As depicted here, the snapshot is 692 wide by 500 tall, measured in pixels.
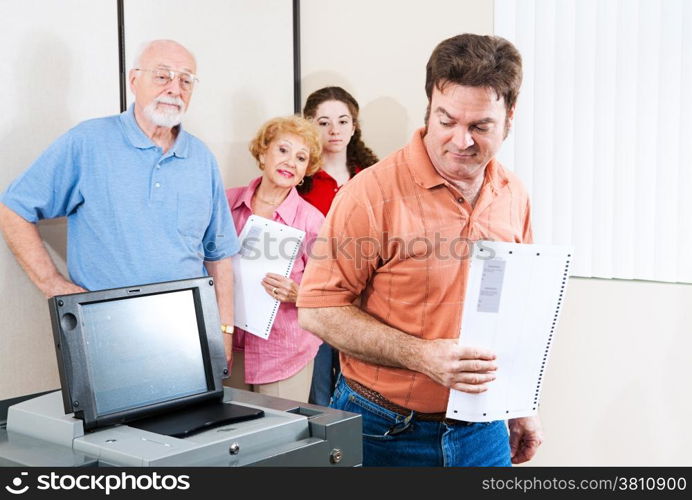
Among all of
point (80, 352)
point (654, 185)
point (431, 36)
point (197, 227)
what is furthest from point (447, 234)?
point (431, 36)

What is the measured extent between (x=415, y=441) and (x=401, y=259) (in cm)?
40

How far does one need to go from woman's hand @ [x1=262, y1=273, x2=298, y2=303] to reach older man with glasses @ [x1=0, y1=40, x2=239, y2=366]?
277mm

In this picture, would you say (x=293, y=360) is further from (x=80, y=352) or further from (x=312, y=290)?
(x=80, y=352)

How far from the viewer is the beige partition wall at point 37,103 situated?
2262 millimetres

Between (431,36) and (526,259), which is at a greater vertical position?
(431,36)

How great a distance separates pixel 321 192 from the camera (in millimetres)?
2982

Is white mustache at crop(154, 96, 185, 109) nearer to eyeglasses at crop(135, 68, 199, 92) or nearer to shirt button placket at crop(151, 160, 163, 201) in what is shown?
eyeglasses at crop(135, 68, 199, 92)

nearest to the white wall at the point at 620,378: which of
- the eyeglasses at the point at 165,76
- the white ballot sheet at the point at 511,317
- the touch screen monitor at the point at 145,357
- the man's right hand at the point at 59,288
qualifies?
the white ballot sheet at the point at 511,317

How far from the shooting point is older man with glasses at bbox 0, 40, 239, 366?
7.26 feet

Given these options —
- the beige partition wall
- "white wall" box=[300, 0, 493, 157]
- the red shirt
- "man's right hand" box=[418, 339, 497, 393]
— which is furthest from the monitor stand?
"white wall" box=[300, 0, 493, 157]

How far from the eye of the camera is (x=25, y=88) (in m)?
2.29

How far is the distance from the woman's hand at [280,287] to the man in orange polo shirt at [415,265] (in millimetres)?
968

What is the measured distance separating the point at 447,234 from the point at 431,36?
1617 mm

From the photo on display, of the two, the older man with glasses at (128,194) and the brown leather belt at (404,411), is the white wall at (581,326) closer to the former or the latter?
the older man with glasses at (128,194)
